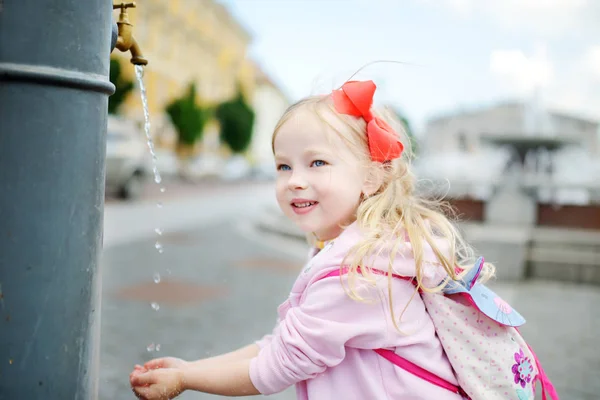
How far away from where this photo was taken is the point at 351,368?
1439 mm

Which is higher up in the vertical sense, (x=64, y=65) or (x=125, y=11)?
(x=125, y=11)

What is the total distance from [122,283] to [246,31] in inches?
1924

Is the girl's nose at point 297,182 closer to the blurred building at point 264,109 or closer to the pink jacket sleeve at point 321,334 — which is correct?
the pink jacket sleeve at point 321,334

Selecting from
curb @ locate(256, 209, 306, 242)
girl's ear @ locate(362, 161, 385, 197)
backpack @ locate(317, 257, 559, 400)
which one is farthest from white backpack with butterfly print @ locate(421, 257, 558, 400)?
curb @ locate(256, 209, 306, 242)

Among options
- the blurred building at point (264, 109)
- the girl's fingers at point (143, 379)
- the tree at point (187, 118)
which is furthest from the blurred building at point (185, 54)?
the girl's fingers at point (143, 379)

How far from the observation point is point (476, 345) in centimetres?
143

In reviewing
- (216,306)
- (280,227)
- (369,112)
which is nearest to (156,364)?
(369,112)

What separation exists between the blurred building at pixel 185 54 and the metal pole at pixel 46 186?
2323cm

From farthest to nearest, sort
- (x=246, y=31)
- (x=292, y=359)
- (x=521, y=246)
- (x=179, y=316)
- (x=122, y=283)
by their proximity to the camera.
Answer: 1. (x=246, y=31)
2. (x=521, y=246)
3. (x=122, y=283)
4. (x=179, y=316)
5. (x=292, y=359)

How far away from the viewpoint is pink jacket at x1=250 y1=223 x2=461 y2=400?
138cm

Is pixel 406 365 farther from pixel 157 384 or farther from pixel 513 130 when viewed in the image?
pixel 513 130

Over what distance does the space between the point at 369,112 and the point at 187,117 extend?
30.6 meters

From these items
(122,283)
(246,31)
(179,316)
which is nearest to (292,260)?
(122,283)

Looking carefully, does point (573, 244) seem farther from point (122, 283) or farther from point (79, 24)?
point (79, 24)
